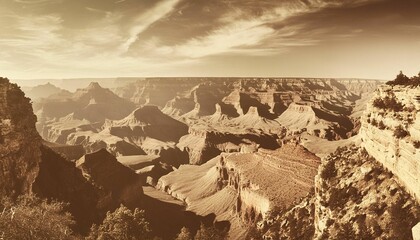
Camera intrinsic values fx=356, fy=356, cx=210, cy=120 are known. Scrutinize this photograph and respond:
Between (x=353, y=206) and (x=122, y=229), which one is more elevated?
(x=353, y=206)

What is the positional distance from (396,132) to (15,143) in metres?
49.9

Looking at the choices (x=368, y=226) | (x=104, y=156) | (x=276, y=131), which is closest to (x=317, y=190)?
(x=368, y=226)

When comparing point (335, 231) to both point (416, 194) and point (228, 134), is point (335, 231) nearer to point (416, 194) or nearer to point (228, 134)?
point (416, 194)

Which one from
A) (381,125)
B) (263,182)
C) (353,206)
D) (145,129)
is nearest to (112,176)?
(263,182)

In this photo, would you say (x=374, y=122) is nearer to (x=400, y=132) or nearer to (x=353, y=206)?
(x=400, y=132)

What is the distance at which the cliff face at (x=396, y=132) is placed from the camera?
24.8 meters

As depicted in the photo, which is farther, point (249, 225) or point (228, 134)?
point (228, 134)

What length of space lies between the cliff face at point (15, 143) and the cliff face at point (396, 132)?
46.2 m

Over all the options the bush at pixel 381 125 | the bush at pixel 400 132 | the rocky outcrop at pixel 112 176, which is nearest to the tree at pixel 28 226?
the bush at pixel 400 132

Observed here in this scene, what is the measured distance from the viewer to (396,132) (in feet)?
90.5

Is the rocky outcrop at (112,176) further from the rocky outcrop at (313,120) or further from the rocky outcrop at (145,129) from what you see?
the rocky outcrop at (145,129)

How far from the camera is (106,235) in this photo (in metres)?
38.9

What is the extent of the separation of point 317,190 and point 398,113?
11056mm

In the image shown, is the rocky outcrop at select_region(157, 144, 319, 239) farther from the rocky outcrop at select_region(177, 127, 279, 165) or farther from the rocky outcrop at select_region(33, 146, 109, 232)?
the rocky outcrop at select_region(177, 127, 279, 165)
